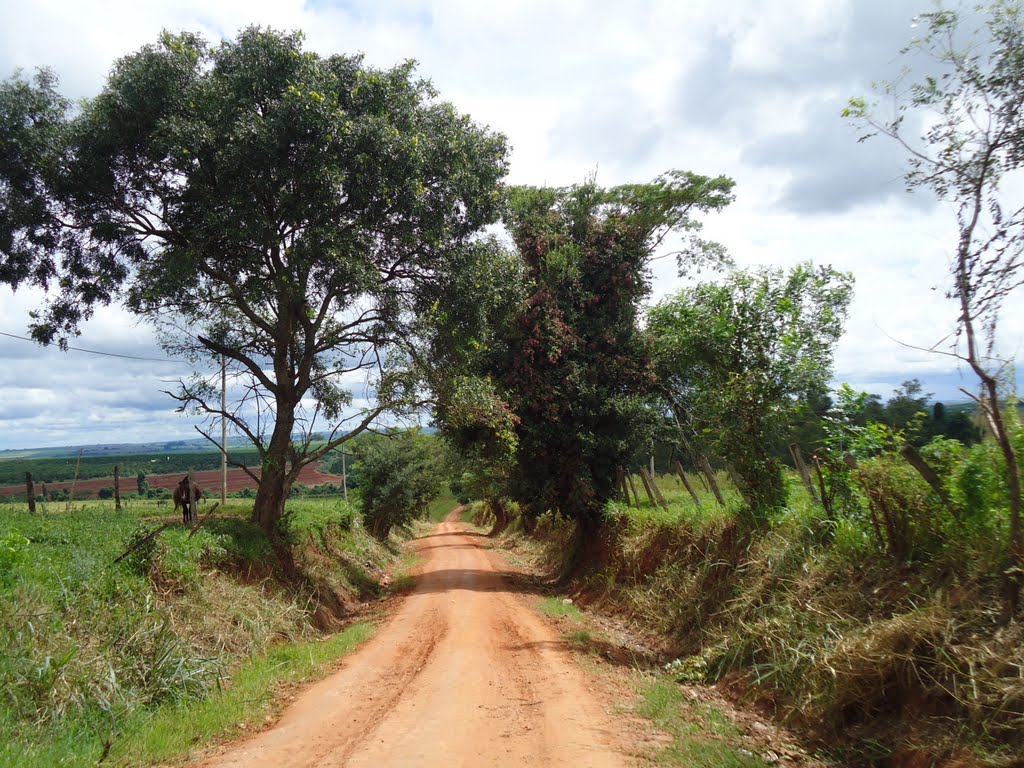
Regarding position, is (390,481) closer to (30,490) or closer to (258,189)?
(30,490)

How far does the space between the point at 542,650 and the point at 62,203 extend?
12.8m

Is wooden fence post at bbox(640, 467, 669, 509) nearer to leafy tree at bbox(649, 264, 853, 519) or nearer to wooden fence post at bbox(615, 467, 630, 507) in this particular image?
wooden fence post at bbox(615, 467, 630, 507)

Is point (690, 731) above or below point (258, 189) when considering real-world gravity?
below

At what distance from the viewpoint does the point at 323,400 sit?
18.4 metres

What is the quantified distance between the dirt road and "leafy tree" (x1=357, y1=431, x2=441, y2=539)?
21.6 metres

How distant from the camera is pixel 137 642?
320 inches

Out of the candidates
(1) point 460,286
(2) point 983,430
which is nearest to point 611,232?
(1) point 460,286

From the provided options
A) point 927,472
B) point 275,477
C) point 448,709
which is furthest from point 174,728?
point 275,477

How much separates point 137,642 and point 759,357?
9.62 meters

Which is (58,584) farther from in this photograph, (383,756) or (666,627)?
(666,627)

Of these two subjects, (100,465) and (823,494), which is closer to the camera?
(823,494)

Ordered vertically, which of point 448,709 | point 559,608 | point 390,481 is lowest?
point 559,608

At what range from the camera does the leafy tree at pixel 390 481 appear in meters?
34.7

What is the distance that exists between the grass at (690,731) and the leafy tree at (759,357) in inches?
A: 136
